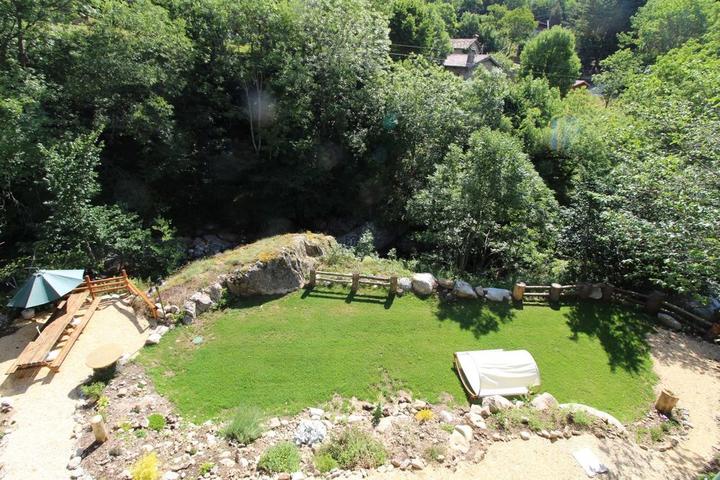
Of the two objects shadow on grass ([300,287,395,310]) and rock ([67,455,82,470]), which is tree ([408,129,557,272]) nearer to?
shadow on grass ([300,287,395,310])

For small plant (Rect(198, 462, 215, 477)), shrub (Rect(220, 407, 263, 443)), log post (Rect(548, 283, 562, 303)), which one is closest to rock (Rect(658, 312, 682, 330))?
log post (Rect(548, 283, 562, 303))

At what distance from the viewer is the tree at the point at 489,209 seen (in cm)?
1466

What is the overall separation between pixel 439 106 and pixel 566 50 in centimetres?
3028

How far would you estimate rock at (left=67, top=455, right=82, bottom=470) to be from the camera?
778 cm

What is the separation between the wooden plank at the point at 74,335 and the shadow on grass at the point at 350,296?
6696mm

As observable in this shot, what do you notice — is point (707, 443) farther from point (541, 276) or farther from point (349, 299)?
point (349, 299)

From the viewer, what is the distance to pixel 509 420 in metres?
9.35

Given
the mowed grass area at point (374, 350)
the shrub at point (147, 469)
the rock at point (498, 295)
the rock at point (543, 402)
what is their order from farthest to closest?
1. the rock at point (498, 295)
2. the mowed grass area at point (374, 350)
3. the rock at point (543, 402)
4. the shrub at point (147, 469)

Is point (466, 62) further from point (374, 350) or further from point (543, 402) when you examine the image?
point (543, 402)

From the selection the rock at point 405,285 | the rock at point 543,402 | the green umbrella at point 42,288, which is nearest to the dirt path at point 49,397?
the green umbrella at point 42,288

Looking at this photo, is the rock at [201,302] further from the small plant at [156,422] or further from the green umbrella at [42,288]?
the small plant at [156,422]

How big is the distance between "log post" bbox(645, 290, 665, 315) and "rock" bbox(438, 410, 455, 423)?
32.3 ft

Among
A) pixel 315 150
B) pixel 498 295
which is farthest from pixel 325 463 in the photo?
Result: pixel 315 150

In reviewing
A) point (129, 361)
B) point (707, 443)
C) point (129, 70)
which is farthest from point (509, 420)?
point (129, 70)
